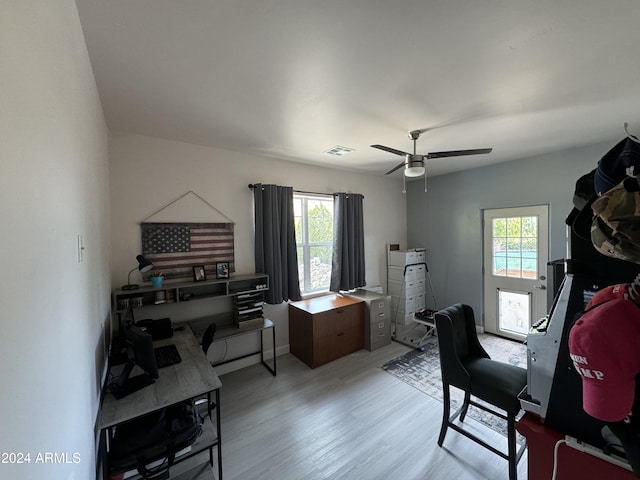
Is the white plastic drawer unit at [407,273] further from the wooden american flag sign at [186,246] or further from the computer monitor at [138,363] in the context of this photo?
the computer monitor at [138,363]

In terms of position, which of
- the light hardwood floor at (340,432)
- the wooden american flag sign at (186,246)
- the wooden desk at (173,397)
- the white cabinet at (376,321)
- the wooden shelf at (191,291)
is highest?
the wooden american flag sign at (186,246)

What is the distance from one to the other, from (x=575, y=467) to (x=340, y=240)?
10.1ft

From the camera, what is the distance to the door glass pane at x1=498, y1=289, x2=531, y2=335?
12.1ft

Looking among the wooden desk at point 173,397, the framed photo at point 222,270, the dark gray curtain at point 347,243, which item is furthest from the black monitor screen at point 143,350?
the dark gray curtain at point 347,243

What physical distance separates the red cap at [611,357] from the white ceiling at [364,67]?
129 centimetres

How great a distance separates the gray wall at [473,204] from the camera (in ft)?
10.7

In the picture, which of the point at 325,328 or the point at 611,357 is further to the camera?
the point at 325,328

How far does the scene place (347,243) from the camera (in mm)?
3951

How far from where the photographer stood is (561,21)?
48.4 inches

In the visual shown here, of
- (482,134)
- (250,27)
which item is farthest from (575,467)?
(482,134)

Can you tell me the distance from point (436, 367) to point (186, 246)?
3.16 metres

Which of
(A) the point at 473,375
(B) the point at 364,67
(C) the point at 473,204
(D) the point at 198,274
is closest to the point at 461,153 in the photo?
(B) the point at 364,67

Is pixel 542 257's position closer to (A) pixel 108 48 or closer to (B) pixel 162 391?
(B) pixel 162 391

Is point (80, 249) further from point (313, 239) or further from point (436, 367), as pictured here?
point (436, 367)
